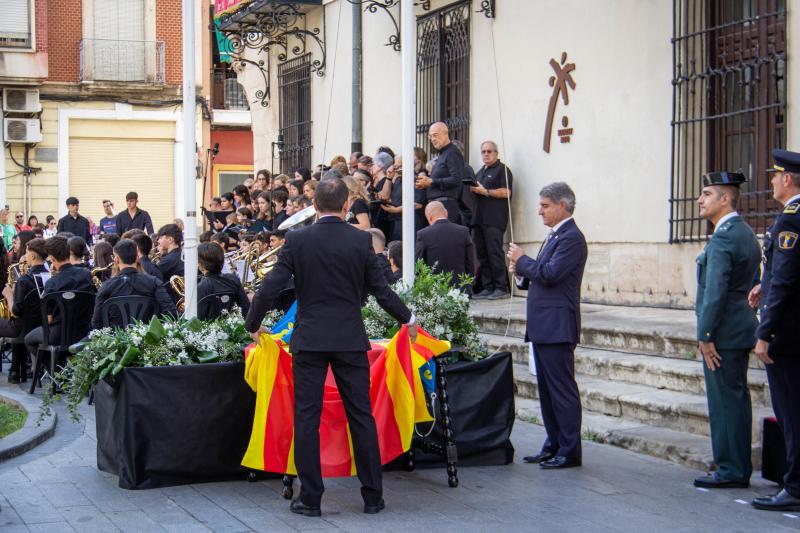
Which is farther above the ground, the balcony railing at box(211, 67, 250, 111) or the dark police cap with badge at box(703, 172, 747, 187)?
the balcony railing at box(211, 67, 250, 111)

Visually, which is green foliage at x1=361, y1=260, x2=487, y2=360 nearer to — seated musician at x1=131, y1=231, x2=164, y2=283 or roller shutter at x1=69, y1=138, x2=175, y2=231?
seated musician at x1=131, y1=231, x2=164, y2=283

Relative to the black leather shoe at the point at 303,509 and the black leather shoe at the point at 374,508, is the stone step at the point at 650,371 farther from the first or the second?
the black leather shoe at the point at 303,509

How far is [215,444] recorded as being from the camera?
7.31 m

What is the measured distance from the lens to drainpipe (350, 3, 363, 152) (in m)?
17.8

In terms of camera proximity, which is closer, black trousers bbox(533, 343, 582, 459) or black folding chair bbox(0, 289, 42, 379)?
black trousers bbox(533, 343, 582, 459)

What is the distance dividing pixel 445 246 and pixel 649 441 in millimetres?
3860

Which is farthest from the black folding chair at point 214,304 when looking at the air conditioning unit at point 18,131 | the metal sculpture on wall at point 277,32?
the air conditioning unit at point 18,131

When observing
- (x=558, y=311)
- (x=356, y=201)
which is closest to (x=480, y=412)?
(x=558, y=311)

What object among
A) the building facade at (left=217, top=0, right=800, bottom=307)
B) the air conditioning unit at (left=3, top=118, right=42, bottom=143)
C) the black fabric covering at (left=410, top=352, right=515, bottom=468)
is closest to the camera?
the black fabric covering at (left=410, top=352, right=515, bottom=468)

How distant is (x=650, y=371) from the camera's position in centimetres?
931

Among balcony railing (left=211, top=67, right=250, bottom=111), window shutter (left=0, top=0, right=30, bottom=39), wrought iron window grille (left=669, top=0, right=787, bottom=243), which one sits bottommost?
wrought iron window grille (left=669, top=0, right=787, bottom=243)

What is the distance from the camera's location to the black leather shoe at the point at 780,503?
655cm

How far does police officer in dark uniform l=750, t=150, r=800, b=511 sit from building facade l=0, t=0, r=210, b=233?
2592cm

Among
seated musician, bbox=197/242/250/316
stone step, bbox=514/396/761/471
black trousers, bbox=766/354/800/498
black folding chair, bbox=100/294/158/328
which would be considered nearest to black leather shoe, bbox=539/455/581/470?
stone step, bbox=514/396/761/471
